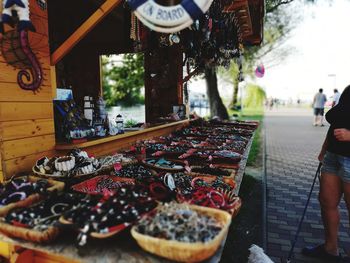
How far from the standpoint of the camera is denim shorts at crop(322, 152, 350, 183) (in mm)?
2836

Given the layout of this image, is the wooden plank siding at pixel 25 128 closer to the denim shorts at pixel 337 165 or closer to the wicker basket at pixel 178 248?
the wicker basket at pixel 178 248

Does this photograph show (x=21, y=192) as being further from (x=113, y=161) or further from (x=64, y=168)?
(x=113, y=161)

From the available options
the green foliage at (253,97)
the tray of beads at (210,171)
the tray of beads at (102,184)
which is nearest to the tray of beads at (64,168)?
the tray of beads at (102,184)

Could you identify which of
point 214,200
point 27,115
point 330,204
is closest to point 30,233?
point 214,200

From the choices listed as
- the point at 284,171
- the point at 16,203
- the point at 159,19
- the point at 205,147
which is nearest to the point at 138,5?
the point at 159,19

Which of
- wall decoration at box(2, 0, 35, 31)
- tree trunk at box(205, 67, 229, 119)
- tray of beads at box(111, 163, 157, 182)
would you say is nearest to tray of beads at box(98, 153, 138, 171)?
tray of beads at box(111, 163, 157, 182)

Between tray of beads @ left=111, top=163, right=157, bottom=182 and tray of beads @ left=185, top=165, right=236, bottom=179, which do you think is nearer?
tray of beads @ left=111, top=163, right=157, bottom=182

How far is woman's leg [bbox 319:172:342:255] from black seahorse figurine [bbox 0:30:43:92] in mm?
3245

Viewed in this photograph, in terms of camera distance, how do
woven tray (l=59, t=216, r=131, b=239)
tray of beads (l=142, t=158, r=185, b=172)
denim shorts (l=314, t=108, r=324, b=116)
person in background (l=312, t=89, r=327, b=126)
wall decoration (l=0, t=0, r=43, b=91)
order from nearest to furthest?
woven tray (l=59, t=216, r=131, b=239) → wall decoration (l=0, t=0, r=43, b=91) → tray of beads (l=142, t=158, r=185, b=172) → person in background (l=312, t=89, r=327, b=126) → denim shorts (l=314, t=108, r=324, b=116)

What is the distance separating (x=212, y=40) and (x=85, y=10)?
371 centimetres

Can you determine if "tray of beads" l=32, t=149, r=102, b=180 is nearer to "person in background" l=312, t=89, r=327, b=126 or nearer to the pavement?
the pavement

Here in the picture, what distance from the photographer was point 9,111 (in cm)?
244

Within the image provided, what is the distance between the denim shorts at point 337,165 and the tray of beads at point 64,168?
8.29ft

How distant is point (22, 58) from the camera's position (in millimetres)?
2506
